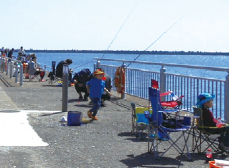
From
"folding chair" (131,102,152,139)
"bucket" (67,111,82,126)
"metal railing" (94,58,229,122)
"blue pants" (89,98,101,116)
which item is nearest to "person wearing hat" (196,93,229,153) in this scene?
"folding chair" (131,102,152,139)

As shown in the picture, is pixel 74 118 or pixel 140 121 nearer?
pixel 140 121

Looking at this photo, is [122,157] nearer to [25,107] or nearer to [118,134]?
[118,134]

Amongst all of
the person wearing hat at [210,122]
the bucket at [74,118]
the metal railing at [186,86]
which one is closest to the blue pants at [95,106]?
the bucket at [74,118]

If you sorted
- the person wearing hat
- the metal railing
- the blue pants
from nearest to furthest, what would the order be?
the person wearing hat → the metal railing → the blue pants

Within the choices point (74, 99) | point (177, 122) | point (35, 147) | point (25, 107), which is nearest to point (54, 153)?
point (35, 147)

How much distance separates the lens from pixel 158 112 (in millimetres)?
7938

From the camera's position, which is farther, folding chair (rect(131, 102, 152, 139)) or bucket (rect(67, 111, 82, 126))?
bucket (rect(67, 111, 82, 126))

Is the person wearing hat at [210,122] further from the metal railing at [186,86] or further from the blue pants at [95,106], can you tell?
the blue pants at [95,106]

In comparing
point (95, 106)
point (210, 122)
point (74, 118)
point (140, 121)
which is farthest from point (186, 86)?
point (210, 122)

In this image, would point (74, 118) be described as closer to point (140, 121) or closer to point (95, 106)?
point (95, 106)

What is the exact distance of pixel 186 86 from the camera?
12227 mm

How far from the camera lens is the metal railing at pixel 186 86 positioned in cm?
1040

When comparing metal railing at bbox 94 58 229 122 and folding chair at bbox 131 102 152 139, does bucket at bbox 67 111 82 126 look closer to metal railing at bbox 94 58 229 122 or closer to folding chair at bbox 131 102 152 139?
folding chair at bbox 131 102 152 139

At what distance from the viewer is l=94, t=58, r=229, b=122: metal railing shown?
1040 centimetres
